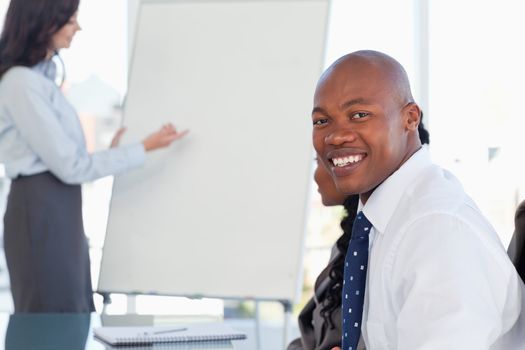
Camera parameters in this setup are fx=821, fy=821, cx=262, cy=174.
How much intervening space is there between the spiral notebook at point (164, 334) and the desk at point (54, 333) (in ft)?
0.07

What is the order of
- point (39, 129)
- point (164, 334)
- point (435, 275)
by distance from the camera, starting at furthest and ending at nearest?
point (39, 129), point (164, 334), point (435, 275)

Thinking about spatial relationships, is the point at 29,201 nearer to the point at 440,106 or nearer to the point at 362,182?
the point at 362,182

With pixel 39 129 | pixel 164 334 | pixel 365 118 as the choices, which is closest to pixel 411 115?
pixel 365 118

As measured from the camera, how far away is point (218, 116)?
3328 mm

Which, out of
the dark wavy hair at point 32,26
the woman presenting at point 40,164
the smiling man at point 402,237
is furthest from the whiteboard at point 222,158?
the smiling man at point 402,237

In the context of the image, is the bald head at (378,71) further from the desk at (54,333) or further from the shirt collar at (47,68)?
the shirt collar at (47,68)

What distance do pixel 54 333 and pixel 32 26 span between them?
145 centimetres

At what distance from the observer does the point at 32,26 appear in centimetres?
292

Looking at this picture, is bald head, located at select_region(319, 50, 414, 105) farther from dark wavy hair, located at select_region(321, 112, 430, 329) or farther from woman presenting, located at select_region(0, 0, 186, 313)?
woman presenting, located at select_region(0, 0, 186, 313)

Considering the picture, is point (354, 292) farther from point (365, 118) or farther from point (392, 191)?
point (365, 118)

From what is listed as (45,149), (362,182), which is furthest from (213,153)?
(362,182)

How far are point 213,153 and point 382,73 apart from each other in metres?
2.09

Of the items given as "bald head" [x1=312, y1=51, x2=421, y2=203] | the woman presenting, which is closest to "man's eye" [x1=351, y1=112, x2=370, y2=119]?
"bald head" [x1=312, y1=51, x2=421, y2=203]

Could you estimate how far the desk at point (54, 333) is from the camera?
66.0 inches
